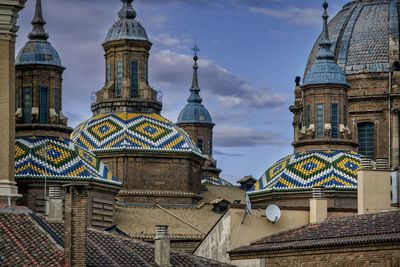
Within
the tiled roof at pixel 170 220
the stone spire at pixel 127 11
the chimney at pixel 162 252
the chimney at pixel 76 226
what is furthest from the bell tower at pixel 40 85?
the chimney at pixel 76 226

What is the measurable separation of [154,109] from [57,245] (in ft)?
101

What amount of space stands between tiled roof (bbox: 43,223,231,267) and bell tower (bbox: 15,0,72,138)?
16956 millimetres

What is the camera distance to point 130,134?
62656mm

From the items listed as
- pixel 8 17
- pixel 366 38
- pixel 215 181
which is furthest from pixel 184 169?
pixel 8 17

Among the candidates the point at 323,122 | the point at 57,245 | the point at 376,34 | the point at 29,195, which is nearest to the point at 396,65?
the point at 376,34

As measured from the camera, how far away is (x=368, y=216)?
37.9 meters

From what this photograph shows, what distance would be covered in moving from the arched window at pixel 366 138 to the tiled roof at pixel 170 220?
7406 mm

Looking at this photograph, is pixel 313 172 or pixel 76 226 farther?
pixel 313 172

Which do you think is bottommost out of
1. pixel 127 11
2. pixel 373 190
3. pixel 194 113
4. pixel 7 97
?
pixel 373 190

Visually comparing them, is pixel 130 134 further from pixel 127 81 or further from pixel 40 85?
pixel 40 85

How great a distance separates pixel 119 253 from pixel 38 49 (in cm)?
2048

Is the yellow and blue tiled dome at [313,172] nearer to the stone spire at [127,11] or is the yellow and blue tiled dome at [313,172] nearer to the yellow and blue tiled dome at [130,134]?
the yellow and blue tiled dome at [130,134]

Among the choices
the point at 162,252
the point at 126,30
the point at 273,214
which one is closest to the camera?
the point at 162,252

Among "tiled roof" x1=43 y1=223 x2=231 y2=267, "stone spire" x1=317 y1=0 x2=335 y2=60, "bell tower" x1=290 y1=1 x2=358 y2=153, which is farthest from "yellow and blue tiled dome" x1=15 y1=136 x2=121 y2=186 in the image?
"tiled roof" x1=43 y1=223 x2=231 y2=267
